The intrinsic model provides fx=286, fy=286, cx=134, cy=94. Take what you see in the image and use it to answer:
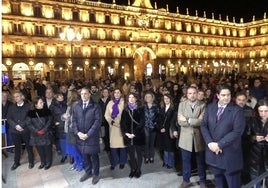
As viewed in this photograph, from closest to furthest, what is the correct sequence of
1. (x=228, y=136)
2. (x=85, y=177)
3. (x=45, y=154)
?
(x=228, y=136)
(x=85, y=177)
(x=45, y=154)

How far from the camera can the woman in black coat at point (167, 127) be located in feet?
23.8

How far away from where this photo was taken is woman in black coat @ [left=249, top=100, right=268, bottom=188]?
5.03 metres

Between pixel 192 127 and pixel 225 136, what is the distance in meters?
1.23

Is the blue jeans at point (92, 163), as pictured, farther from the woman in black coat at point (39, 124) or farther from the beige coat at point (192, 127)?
the beige coat at point (192, 127)

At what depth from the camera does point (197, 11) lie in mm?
81688

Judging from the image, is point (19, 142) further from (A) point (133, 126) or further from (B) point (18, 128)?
(A) point (133, 126)

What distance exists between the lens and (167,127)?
7305 millimetres

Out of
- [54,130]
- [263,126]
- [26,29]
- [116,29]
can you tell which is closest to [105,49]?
[116,29]

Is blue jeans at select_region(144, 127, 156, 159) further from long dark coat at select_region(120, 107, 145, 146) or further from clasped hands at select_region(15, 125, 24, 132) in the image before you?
clasped hands at select_region(15, 125, 24, 132)

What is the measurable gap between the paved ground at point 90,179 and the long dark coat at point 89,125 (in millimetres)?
882

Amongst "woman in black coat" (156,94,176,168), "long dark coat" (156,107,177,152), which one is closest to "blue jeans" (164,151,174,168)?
"woman in black coat" (156,94,176,168)

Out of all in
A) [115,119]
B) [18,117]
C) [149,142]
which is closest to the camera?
[115,119]

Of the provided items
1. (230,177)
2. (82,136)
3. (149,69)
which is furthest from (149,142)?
(149,69)

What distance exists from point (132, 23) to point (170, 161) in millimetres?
55559
